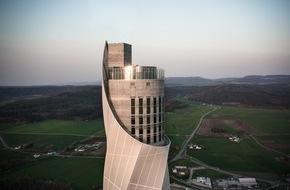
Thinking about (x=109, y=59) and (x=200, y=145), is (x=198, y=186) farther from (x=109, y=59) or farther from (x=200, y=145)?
(x=109, y=59)

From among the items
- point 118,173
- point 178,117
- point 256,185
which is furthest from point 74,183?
point 178,117

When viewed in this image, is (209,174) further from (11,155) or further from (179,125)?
(179,125)

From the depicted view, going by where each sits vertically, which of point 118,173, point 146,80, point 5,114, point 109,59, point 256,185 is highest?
point 109,59

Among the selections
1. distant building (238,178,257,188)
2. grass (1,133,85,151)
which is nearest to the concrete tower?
distant building (238,178,257,188)

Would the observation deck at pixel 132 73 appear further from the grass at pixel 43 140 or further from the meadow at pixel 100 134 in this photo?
the grass at pixel 43 140

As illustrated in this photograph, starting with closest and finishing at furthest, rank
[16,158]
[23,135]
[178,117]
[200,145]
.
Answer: [16,158] < [200,145] < [23,135] < [178,117]

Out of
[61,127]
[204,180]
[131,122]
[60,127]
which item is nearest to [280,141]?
[204,180]
